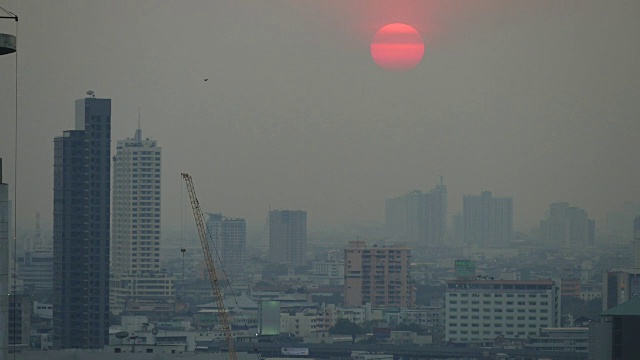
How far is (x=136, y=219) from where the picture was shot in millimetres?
47625

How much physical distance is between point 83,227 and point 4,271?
2543 centimetres

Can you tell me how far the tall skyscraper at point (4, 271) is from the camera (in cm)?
1100

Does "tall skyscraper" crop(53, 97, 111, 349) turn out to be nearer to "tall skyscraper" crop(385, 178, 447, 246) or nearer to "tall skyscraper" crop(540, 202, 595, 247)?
"tall skyscraper" crop(540, 202, 595, 247)

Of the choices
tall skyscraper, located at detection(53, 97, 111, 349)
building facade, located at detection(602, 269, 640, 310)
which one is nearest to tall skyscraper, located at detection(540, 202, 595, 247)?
building facade, located at detection(602, 269, 640, 310)

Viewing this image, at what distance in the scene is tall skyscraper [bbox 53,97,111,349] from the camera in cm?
3519

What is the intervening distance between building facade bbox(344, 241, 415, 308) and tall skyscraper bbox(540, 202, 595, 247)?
487 centimetres

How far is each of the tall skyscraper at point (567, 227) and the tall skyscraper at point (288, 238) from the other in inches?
316

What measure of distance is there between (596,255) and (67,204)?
21.5 meters

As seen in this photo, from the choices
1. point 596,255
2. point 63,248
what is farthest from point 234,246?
point 63,248

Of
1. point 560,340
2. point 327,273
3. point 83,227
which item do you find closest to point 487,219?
point 327,273

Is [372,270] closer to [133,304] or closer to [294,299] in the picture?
[294,299]

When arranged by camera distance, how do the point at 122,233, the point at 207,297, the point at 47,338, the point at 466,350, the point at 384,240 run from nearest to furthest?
the point at 47,338, the point at 466,350, the point at 122,233, the point at 207,297, the point at 384,240

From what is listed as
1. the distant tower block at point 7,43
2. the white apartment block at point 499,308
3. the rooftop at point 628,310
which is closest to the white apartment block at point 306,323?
the white apartment block at point 499,308

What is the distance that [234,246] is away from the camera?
5494cm
